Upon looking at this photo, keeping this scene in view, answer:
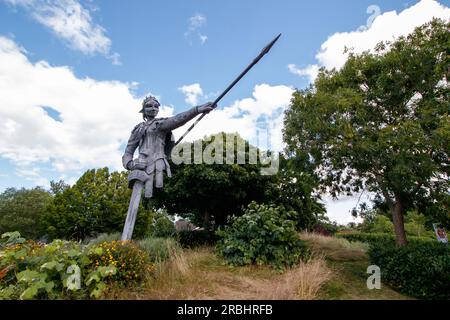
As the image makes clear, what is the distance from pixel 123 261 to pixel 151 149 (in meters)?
2.96

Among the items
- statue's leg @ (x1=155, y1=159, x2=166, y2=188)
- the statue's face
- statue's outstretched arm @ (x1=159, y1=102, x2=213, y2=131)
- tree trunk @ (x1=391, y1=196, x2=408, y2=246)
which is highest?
Answer: the statue's face

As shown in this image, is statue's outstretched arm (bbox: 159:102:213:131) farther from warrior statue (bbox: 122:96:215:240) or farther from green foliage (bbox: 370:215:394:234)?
green foliage (bbox: 370:215:394:234)

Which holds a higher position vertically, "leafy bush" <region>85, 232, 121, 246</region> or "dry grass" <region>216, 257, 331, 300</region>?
"leafy bush" <region>85, 232, 121, 246</region>

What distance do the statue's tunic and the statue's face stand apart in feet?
0.65

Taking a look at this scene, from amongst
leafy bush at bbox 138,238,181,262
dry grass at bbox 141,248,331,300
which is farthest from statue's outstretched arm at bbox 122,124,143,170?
dry grass at bbox 141,248,331,300

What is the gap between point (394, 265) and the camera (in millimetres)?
6223

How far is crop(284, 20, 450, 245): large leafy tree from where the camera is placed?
21.8 feet

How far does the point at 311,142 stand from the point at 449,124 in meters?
3.44

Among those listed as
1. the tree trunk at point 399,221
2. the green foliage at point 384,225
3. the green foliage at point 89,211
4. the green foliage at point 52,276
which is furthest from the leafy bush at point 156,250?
the green foliage at point 384,225

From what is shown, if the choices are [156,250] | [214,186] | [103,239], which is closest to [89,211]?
[103,239]

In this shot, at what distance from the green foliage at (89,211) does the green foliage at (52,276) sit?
11429 mm

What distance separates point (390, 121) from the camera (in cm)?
852

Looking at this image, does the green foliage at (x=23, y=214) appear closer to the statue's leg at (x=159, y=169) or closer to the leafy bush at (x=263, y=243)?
the statue's leg at (x=159, y=169)
